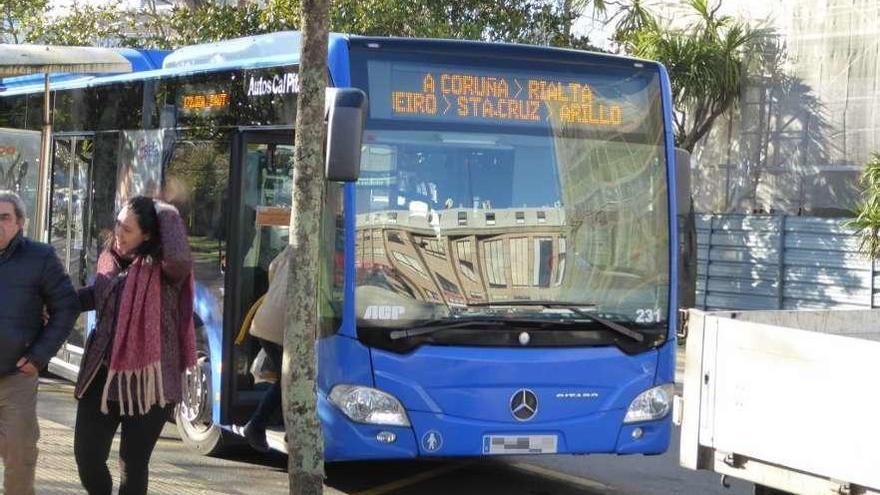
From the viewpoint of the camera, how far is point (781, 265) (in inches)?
801

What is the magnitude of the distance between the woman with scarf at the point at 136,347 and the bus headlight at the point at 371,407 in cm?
166

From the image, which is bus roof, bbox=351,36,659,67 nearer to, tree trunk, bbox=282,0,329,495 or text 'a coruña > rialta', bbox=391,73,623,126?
text 'a coruña > rialta', bbox=391,73,623,126

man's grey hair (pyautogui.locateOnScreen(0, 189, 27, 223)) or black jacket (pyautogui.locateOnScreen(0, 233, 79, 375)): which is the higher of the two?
man's grey hair (pyautogui.locateOnScreen(0, 189, 27, 223))

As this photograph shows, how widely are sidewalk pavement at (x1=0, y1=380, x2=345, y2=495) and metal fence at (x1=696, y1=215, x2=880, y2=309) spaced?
12.1 meters

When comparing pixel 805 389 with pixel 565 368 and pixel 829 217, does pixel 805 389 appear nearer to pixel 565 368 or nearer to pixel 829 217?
pixel 565 368

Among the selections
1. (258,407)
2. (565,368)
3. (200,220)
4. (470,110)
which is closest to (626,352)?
(565,368)

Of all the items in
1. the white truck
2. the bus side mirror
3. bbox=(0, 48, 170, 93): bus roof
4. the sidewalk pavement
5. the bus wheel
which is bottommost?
the sidewalk pavement

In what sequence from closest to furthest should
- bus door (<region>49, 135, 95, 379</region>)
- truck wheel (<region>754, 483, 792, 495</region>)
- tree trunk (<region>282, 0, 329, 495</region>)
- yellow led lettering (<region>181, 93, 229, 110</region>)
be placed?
truck wheel (<region>754, 483, 792, 495</region>), tree trunk (<region>282, 0, 329, 495</region>), yellow led lettering (<region>181, 93, 229, 110</region>), bus door (<region>49, 135, 95, 379</region>)

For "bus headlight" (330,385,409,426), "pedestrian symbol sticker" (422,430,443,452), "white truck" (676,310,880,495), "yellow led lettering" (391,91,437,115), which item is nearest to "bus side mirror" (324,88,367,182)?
"yellow led lettering" (391,91,437,115)

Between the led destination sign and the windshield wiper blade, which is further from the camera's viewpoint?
the led destination sign

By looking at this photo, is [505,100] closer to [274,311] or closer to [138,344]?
[274,311]

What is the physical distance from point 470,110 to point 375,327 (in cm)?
143

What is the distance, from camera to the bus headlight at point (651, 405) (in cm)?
816

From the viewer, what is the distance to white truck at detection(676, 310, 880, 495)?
541 centimetres
